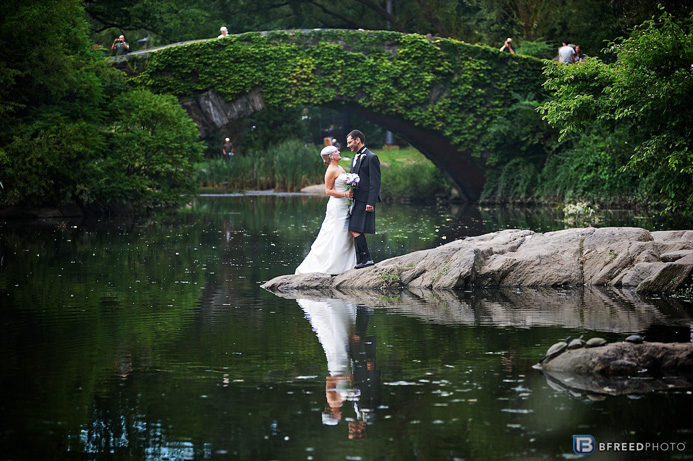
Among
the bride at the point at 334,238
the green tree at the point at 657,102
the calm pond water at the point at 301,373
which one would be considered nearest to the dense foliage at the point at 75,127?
the calm pond water at the point at 301,373

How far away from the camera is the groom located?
13.0 metres

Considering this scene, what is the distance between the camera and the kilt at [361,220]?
42.8ft

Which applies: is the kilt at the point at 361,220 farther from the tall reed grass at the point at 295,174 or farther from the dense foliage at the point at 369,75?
the tall reed grass at the point at 295,174

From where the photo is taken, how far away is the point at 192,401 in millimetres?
6340

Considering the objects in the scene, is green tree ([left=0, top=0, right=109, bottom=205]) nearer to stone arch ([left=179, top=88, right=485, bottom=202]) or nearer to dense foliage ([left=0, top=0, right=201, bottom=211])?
dense foliage ([left=0, top=0, right=201, bottom=211])

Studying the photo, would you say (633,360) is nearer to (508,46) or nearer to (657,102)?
(657,102)

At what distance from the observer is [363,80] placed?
3200 centimetres

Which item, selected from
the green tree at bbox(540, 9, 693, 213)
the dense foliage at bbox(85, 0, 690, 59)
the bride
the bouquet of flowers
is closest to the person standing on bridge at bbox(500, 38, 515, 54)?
the dense foliage at bbox(85, 0, 690, 59)

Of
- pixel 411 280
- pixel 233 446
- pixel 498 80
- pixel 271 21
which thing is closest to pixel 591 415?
pixel 233 446

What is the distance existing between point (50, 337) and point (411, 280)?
526 centimetres

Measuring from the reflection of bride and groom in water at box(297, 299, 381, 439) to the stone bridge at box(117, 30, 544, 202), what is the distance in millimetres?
20364

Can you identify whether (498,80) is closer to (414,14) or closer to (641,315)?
(414,14)

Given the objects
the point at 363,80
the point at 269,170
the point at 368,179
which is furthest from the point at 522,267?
the point at 269,170

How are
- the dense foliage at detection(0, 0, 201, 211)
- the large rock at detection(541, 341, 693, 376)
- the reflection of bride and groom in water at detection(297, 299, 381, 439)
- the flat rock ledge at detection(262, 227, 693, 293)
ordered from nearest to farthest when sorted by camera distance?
the reflection of bride and groom in water at detection(297, 299, 381, 439)
the large rock at detection(541, 341, 693, 376)
the flat rock ledge at detection(262, 227, 693, 293)
the dense foliage at detection(0, 0, 201, 211)
